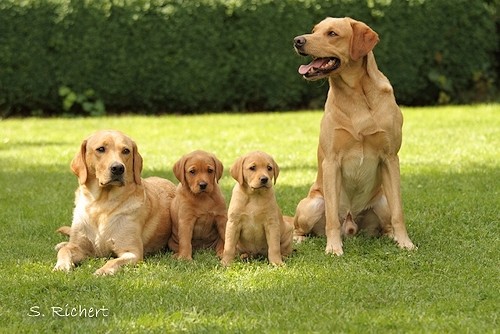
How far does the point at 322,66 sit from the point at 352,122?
0.48 meters

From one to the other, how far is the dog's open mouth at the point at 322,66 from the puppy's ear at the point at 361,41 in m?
0.15

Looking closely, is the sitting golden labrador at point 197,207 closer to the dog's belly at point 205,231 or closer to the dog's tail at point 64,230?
the dog's belly at point 205,231

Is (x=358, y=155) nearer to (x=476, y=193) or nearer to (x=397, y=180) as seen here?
(x=397, y=180)

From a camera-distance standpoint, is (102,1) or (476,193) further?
(102,1)

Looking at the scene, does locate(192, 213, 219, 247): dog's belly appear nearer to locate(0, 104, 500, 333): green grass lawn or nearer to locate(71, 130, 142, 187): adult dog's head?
locate(0, 104, 500, 333): green grass lawn

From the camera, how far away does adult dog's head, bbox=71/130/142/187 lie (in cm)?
730

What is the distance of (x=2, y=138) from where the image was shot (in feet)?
50.5

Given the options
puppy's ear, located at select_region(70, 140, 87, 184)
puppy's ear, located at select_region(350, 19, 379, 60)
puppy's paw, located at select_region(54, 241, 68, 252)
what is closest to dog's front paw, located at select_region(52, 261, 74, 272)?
puppy's paw, located at select_region(54, 241, 68, 252)

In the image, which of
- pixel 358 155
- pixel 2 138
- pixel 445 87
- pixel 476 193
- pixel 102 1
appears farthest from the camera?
pixel 445 87

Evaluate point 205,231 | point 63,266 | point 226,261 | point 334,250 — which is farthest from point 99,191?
point 334,250

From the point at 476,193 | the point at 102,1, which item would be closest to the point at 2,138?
the point at 102,1

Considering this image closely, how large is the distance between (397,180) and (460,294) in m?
1.66

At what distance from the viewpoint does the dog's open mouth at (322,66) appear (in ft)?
26.0

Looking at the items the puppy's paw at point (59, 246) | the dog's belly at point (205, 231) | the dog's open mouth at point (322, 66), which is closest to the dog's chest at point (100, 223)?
the puppy's paw at point (59, 246)
